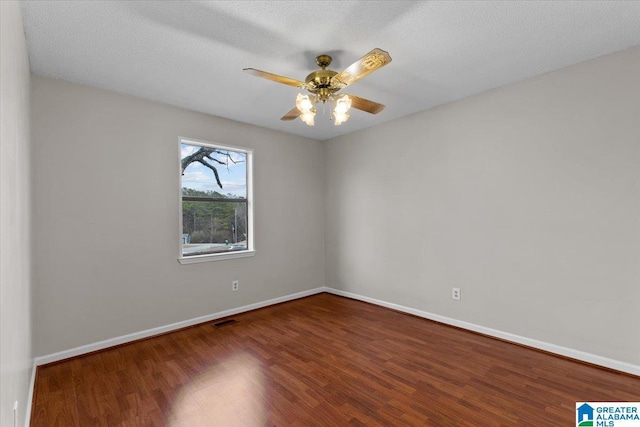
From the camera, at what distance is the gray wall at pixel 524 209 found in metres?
2.41

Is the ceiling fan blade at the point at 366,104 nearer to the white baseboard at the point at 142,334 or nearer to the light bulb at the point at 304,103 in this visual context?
the light bulb at the point at 304,103

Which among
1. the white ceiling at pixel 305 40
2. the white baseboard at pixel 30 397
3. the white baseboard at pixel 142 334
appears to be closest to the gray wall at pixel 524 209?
the white ceiling at pixel 305 40

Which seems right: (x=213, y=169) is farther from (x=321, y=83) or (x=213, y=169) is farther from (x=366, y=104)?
(x=366, y=104)

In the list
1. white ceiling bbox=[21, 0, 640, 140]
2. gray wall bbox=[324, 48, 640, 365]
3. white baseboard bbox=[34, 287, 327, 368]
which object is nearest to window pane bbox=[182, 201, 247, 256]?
white baseboard bbox=[34, 287, 327, 368]

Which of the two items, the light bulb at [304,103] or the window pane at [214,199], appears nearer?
the light bulb at [304,103]

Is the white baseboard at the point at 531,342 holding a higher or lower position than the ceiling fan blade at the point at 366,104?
lower

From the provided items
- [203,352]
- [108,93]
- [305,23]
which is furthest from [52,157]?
[305,23]

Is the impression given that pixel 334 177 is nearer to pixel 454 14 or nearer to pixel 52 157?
pixel 454 14

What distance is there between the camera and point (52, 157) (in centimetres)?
268

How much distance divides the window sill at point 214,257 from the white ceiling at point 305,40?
1.81m

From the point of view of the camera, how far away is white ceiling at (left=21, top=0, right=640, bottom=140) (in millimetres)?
1868

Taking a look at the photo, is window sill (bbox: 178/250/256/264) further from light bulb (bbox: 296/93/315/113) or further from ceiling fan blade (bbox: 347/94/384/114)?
ceiling fan blade (bbox: 347/94/384/114)

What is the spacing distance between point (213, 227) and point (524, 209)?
3.49 m

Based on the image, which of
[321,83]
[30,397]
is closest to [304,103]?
[321,83]
